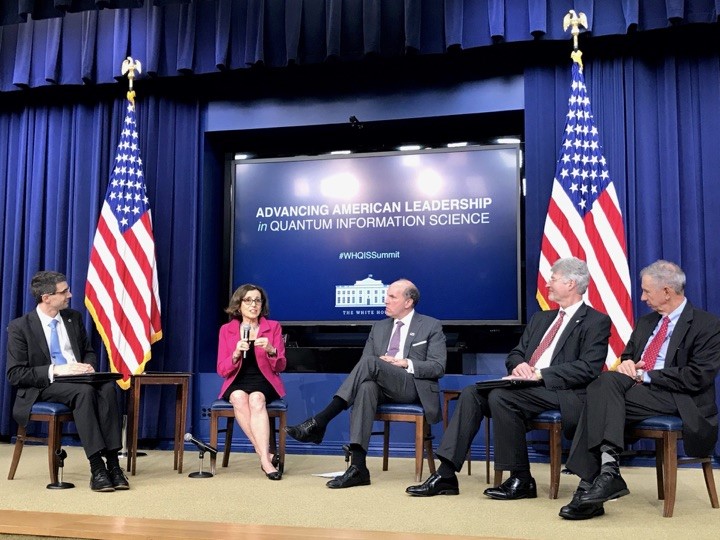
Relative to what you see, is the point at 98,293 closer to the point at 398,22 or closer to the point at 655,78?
the point at 398,22

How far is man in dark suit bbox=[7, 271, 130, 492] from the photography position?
14.2 ft

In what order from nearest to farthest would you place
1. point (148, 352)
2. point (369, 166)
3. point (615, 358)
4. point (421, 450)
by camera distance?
point (421, 450), point (615, 358), point (148, 352), point (369, 166)

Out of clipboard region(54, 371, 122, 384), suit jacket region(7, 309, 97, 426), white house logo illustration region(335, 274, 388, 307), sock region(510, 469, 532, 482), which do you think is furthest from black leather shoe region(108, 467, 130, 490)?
white house logo illustration region(335, 274, 388, 307)

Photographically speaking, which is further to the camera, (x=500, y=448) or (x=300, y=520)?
(x=500, y=448)

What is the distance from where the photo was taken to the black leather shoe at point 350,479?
4336mm

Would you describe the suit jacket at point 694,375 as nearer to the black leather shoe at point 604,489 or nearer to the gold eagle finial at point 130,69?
the black leather shoe at point 604,489

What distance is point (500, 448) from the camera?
13.3 ft

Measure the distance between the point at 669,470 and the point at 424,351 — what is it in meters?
1.61

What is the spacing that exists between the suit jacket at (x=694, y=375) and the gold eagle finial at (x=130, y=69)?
4.11m

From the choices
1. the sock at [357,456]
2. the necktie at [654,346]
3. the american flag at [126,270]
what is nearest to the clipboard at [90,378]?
the american flag at [126,270]

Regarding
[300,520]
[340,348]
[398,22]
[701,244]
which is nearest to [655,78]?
Answer: [701,244]

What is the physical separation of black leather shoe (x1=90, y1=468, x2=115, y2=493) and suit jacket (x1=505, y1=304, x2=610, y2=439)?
2.21 meters

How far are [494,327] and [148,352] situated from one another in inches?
95.2

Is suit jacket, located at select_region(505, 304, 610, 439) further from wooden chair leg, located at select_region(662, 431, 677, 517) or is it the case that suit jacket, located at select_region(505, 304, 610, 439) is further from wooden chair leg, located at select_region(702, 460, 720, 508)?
wooden chair leg, located at select_region(702, 460, 720, 508)
